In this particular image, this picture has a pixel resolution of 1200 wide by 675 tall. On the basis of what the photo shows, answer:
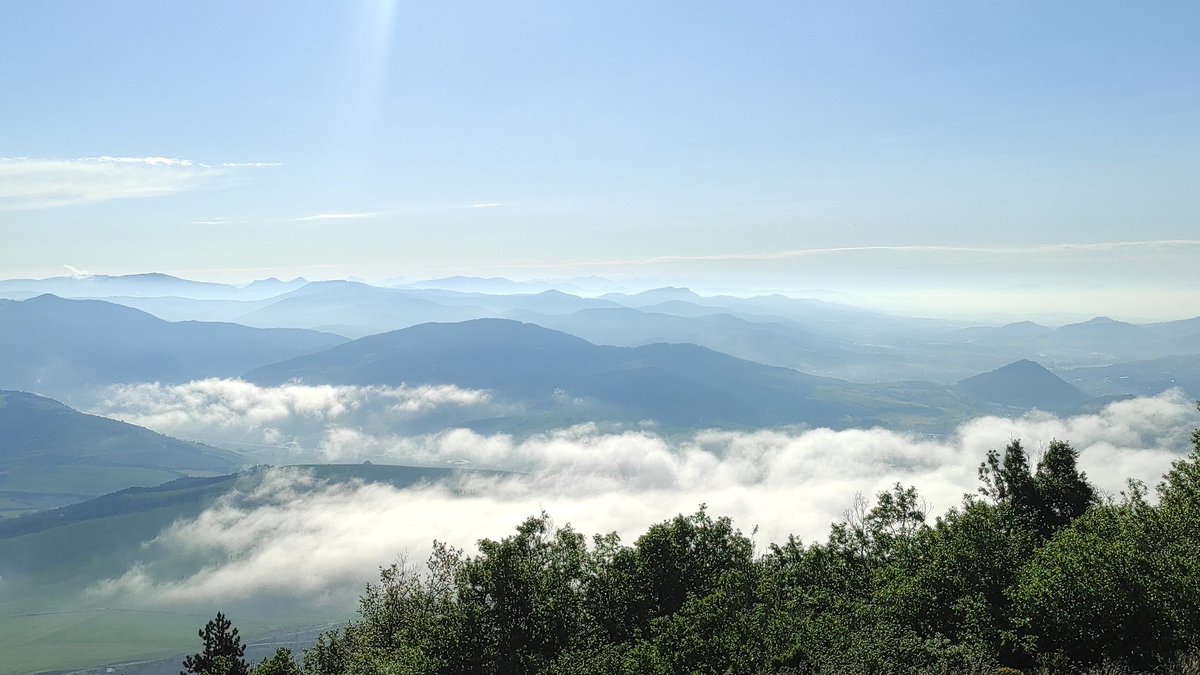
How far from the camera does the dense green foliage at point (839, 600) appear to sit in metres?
27.5

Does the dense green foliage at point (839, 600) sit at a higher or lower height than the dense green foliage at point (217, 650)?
higher

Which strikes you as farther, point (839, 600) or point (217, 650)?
point (217, 650)

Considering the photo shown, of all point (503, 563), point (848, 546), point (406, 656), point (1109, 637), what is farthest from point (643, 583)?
point (1109, 637)

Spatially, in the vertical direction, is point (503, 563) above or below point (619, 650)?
above

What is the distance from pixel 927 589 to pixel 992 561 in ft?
12.2

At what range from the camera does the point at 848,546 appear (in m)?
52.1

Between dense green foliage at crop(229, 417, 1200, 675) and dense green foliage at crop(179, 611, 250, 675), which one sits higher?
dense green foliage at crop(229, 417, 1200, 675)

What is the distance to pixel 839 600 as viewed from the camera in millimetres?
37625

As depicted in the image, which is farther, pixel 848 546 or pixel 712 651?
pixel 848 546

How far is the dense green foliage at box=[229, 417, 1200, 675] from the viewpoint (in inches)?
1083

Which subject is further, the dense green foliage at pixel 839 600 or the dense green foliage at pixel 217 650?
the dense green foliage at pixel 217 650

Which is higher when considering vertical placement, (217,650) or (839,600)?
(839,600)

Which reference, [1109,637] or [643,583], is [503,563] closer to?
[643,583]

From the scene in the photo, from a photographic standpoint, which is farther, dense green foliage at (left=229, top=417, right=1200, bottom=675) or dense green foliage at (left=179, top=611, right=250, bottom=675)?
dense green foliage at (left=179, top=611, right=250, bottom=675)
